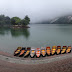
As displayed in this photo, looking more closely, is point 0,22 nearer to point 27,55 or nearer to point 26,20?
point 26,20

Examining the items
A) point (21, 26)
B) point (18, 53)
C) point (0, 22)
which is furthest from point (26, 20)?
point (18, 53)

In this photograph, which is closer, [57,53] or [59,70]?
[59,70]

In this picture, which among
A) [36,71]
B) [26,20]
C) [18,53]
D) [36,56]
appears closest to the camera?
[36,71]

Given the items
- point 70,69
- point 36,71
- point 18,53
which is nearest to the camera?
point 70,69

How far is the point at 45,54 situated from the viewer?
77.3 feet

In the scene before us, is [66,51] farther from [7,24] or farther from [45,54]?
[7,24]

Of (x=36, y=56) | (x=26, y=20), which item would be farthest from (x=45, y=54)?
(x=26, y=20)

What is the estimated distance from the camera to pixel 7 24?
520 feet

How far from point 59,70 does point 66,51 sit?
14.1m

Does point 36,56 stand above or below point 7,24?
below

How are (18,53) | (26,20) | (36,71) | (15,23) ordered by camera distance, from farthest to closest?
(15,23)
(26,20)
(18,53)
(36,71)

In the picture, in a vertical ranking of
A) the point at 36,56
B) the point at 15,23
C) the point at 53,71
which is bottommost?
the point at 36,56

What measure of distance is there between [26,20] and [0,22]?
5216 cm

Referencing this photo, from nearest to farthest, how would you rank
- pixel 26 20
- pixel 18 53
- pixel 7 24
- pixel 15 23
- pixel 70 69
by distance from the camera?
pixel 70 69 < pixel 18 53 < pixel 26 20 < pixel 15 23 < pixel 7 24
